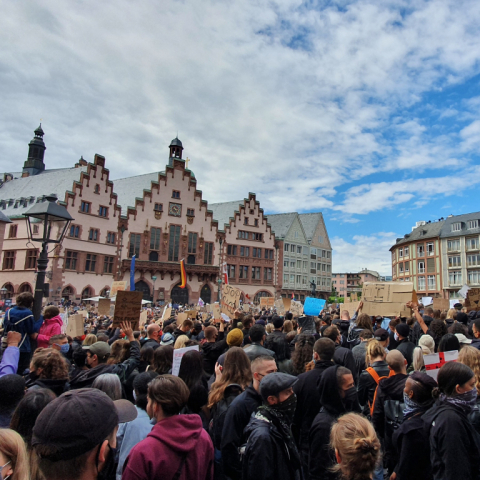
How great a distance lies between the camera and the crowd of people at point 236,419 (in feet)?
6.66

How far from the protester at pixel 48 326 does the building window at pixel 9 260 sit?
36.7 metres

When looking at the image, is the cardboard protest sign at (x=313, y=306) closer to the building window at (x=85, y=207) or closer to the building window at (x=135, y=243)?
the building window at (x=85, y=207)

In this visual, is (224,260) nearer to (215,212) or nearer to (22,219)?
(215,212)

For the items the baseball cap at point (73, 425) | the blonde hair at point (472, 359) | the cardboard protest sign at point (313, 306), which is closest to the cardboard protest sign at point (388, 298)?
the cardboard protest sign at point (313, 306)

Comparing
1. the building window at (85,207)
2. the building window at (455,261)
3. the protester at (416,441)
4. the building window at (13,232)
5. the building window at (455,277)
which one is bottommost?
the protester at (416,441)

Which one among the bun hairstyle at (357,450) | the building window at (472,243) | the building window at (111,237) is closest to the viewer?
the bun hairstyle at (357,450)

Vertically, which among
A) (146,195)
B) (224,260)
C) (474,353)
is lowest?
(474,353)

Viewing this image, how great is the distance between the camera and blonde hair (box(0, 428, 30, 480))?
2107 millimetres

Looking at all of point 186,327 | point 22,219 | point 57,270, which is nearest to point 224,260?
point 57,270

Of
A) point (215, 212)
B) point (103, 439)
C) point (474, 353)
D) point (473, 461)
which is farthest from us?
point (215, 212)

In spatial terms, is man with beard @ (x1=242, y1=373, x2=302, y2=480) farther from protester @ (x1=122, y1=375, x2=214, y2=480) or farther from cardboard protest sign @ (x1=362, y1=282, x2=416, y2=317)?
cardboard protest sign @ (x1=362, y1=282, x2=416, y2=317)

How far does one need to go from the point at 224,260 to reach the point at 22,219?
23.5 metres

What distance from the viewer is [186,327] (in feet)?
27.5

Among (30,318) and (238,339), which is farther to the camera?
(30,318)
